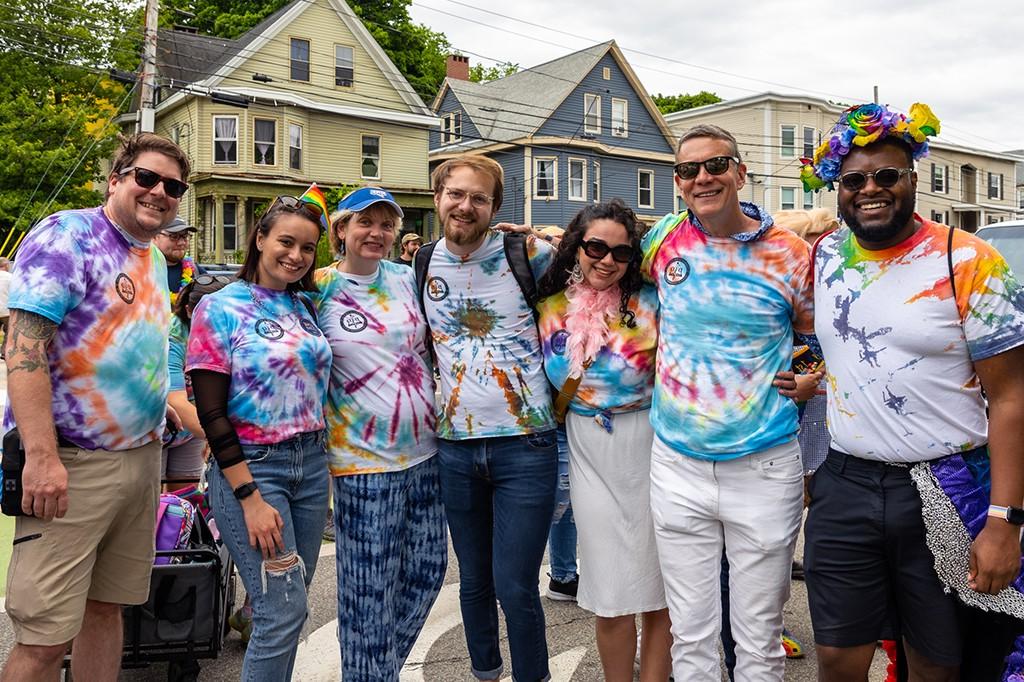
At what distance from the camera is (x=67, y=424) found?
115 inches

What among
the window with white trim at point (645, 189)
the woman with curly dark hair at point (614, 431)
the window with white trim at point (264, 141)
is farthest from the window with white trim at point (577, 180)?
the woman with curly dark hair at point (614, 431)

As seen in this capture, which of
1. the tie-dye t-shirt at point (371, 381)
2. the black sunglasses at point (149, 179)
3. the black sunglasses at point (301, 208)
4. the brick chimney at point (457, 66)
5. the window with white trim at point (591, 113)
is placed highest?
the brick chimney at point (457, 66)

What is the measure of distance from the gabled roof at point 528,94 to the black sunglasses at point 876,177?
88.9ft

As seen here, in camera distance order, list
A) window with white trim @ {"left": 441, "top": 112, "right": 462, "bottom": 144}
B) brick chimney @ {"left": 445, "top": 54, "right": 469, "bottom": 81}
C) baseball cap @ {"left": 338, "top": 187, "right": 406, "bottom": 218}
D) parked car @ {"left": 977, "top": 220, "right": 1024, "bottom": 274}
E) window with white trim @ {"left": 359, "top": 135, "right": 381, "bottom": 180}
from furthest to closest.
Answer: brick chimney @ {"left": 445, "top": 54, "right": 469, "bottom": 81}
window with white trim @ {"left": 441, "top": 112, "right": 462, "bottom": 144}
window with white trim @ {"left": 359, "top": 135, "right": 381, "bottom": 180}
parked car @ {"left": 977, "top": 220, "right": 1024, "bottom": 274}
baseball cap @ {"left": 338, "top": 187, "right": 406, "bottom": 218}

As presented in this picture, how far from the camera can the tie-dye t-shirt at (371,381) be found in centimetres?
313

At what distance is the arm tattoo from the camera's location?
9.08 feet

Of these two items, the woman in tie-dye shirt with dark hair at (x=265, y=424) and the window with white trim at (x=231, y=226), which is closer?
the woman in tie-dye shirt with dark hair at (x=265, y=424)

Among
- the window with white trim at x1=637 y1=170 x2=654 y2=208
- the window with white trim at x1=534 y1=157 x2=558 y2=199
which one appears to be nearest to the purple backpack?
the window with white trim at x1=534 y1=157 x2=558 y2=199

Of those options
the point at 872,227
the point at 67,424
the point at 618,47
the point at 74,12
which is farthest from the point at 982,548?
the point at 618,47

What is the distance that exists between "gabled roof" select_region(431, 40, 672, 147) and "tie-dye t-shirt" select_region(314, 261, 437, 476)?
2665 centimetres

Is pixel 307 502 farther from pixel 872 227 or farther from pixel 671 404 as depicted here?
pixel 872 227

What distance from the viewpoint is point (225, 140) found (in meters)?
25.6

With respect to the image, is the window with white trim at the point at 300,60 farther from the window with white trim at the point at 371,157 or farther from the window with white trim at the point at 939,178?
the window with white trim at the point at 939,178

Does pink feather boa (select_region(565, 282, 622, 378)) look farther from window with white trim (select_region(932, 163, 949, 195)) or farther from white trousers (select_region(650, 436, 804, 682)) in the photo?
window with white trim (select_region(932, 163, 949, 195))
